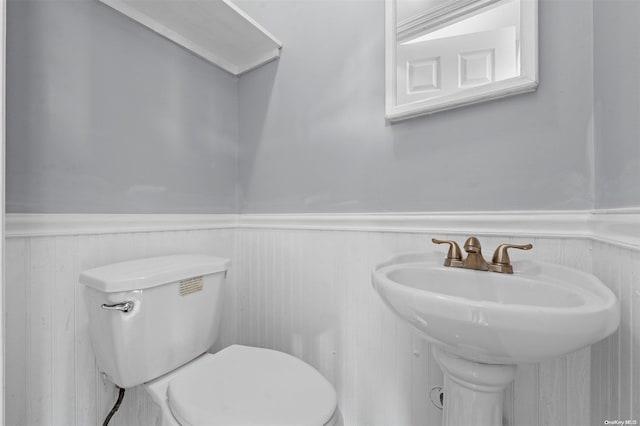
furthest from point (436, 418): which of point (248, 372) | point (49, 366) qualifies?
point (49, 366)

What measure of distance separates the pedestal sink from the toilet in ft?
1.11

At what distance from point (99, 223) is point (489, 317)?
45.1 inches

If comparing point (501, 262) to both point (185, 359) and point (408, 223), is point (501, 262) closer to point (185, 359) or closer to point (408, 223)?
point (408, 223)

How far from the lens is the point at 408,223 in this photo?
3.25ft

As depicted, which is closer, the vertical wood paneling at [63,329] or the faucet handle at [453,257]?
the faucet handle at [453,257]

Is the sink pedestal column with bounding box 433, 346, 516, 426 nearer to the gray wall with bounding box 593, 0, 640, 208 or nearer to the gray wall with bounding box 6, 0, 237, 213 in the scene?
the gray wall with bounding box 593, 0, 640, 208

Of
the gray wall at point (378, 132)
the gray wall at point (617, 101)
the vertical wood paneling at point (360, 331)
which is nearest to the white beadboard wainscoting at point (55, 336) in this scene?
the vertical wood paneling at point (360, 331)

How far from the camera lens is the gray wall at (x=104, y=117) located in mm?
847

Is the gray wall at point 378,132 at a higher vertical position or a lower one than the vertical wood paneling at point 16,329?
higher

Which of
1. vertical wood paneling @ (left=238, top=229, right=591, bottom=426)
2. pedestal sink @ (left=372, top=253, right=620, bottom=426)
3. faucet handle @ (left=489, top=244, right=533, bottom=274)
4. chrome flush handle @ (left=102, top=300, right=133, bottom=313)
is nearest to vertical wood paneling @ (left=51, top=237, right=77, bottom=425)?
chrome flush handle @ (left=102, top=300, right=133, bottom=313)

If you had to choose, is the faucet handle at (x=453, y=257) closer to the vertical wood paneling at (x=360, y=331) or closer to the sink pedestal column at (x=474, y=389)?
the vertical wood paneling at (x=360, y=331)

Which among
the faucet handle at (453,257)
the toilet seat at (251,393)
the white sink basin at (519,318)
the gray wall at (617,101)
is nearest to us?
the white sink basin at (519,318)

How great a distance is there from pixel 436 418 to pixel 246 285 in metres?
0.94

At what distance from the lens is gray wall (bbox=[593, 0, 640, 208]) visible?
1.81 ft
